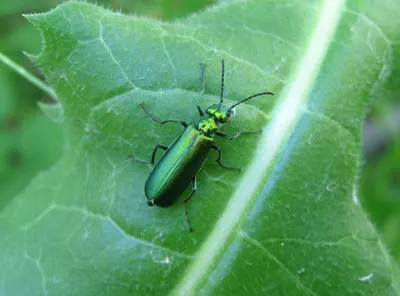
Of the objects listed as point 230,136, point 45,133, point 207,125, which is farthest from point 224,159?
point 45,133

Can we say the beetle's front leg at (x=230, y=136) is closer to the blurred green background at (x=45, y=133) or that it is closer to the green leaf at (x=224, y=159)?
the green leaf at (x=224, y=159)

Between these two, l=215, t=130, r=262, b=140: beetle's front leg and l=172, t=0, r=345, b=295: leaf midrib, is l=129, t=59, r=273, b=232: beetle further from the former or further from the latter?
l=172, t=0, r=345, b=295: leaf midrib

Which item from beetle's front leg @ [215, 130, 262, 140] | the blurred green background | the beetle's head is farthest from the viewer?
the blurred green background

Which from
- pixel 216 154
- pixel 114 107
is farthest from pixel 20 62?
pixel 216 154

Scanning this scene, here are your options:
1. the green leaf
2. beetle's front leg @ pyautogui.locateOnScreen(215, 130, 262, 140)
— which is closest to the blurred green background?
the green leaf

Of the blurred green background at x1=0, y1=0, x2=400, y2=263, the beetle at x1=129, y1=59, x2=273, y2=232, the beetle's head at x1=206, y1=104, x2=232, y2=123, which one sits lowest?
the blurred green background at x1=0, y1=0, x2=400, y2=263

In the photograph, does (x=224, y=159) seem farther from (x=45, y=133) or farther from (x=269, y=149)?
(x=45, y=133)

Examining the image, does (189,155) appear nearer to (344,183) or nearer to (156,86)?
(156,86)

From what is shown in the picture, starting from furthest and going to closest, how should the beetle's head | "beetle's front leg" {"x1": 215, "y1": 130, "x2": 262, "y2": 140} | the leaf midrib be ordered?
the beetle's head, "beetle's front leg" {"x1": 215, "y1": 130, "x2": 262, "y2": 140}, the leaf midrib
